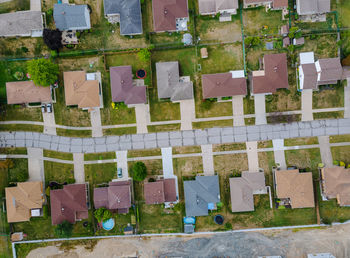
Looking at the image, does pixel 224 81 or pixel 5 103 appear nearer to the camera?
pixel 224 81

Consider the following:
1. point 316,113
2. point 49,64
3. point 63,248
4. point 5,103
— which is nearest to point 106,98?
point 49,64

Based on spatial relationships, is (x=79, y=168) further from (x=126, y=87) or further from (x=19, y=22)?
(x=19, y=22)

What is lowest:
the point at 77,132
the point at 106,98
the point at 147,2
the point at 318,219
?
the point at 318,219

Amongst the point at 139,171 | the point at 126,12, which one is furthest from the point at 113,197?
the point at 126,12

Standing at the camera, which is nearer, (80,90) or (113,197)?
(113,197)

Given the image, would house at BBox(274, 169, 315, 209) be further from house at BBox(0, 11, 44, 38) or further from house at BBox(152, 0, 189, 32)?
house at BBox(0, 11, 44, 38)

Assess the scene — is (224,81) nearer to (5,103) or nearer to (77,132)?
(77,132)

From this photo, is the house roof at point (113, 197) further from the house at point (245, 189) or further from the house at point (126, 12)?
the house at point (126, 12)
